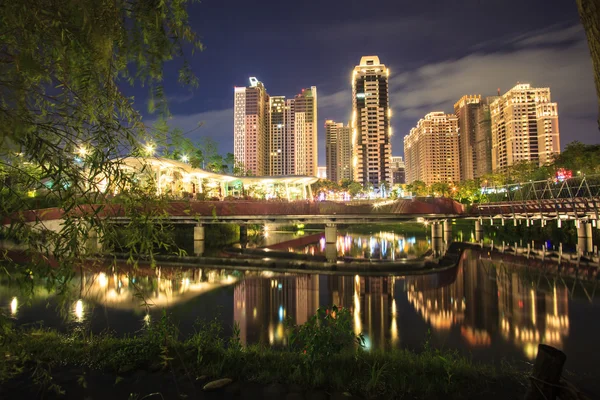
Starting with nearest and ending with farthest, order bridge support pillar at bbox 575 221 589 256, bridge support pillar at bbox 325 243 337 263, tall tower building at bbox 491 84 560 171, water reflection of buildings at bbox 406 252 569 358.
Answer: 1. water reflection of buildings at bbox 406 252 569 358
2. bridge support pillar at bbox 325 243 337 263
3. bridge support pillar at bbox 575 221 589 256
4. tall tower building at bbox 491 84 560 171

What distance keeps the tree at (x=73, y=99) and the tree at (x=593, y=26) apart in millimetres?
4298

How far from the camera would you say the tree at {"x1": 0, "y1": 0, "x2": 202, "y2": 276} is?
10.3ft

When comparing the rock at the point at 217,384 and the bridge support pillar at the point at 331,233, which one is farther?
the bridge support pillar at the point at 331,233

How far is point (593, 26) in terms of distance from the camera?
10.5ft

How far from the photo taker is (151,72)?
446cm

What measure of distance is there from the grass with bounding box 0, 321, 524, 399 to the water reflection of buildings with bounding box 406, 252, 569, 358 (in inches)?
205

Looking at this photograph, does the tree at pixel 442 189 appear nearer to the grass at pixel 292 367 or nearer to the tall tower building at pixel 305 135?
the tall tower building at pixel 305 135

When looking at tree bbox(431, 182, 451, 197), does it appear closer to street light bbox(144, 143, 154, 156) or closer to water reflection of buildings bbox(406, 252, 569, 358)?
water reflection of buildings bbox(406, 252, 569, 358)

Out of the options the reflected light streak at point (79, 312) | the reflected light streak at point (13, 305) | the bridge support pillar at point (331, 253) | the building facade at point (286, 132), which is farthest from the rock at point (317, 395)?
the building facade at point (286, 132)

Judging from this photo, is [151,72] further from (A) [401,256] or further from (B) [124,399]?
(A) [401,256]

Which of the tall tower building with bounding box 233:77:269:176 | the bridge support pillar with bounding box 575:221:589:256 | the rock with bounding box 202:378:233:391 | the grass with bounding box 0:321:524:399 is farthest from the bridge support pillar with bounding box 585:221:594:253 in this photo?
the tall tower building with bounding box 233:77:269:176

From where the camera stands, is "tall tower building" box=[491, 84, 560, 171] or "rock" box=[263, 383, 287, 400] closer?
"rock" box=[263, 383, 287, 400]

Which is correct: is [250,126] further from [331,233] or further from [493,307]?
[493,307]

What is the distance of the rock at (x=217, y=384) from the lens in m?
6.96
